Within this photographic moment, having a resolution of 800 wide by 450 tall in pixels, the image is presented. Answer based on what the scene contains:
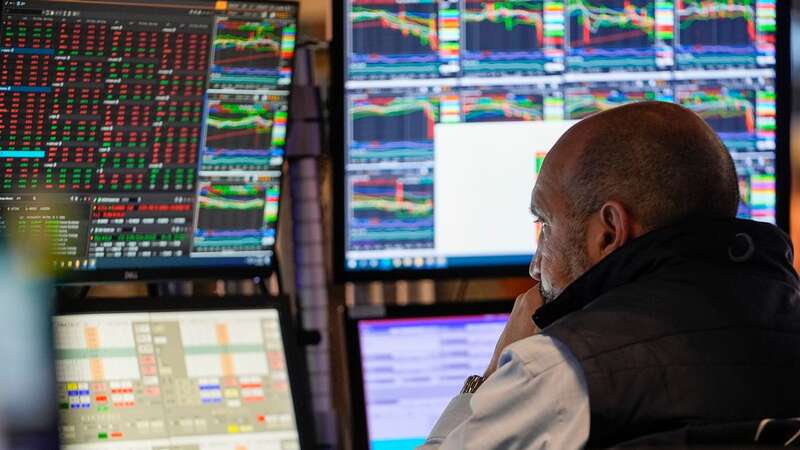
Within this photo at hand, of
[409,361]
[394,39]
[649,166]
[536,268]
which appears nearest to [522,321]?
[536,268]

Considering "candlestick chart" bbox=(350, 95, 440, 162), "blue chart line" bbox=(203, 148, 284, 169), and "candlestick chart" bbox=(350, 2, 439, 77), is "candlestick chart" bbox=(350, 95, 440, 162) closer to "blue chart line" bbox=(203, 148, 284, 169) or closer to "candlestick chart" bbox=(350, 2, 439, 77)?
"candlestick chart" bbox=(350, 2, 439, 77)

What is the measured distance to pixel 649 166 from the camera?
1491mm

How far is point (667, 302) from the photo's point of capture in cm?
135

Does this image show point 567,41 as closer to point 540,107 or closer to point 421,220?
point 540,107

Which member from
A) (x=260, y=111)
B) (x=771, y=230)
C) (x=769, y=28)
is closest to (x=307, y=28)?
(x=260, y=111)

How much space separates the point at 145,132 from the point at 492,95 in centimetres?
69

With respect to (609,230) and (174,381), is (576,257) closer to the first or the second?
(609,230)

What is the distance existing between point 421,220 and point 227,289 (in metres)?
0.41

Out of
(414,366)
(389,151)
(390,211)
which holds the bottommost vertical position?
(414,366)

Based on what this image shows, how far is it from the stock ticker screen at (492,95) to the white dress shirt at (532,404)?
41.0 inches

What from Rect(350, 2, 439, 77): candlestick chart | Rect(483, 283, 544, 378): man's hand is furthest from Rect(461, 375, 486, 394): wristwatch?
Rect(350, 2, 439, 77): candlestick chart

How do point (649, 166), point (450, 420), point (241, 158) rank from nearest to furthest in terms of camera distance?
point (649, 166), point (450, 420), point (241, 158)

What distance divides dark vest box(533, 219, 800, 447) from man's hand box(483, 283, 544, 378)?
0.84 ft

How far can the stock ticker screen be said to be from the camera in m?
2.40
